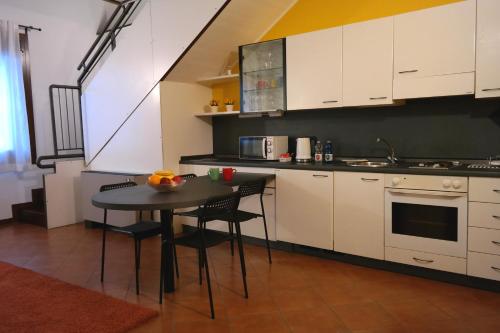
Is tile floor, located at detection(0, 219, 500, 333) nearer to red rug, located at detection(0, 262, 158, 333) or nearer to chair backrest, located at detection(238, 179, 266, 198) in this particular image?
red rug, located at detection(0, 262, 158, 333)

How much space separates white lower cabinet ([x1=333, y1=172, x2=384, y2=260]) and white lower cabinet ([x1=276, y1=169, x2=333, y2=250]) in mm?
75

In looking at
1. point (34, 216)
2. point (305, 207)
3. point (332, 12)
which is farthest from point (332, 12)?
point (34, 216)

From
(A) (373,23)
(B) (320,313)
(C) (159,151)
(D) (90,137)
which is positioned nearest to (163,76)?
(C) (159,151)

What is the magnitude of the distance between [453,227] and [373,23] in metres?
1.76

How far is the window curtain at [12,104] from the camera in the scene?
492 cm

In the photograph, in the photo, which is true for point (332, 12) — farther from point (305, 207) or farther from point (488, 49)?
point (305, 207)

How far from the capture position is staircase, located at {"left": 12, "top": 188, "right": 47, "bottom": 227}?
16.2 feet

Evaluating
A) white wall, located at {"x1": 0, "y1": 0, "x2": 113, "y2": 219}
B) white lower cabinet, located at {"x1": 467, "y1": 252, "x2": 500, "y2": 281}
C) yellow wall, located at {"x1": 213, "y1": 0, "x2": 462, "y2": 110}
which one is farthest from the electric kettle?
white wall, located at {"x1": 0, "y1": 0, "x2": 113, "y2": 219}

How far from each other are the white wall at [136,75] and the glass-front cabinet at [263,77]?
0.61m

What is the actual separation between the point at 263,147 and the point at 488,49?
2.07 m

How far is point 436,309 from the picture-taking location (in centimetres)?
242

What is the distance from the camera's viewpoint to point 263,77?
156 inches

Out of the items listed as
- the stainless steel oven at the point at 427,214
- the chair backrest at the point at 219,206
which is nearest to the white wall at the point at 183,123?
the chair backrest at the point at 219,206

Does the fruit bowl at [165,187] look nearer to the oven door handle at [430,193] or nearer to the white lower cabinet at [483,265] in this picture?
the oven door handle at [430,193]
